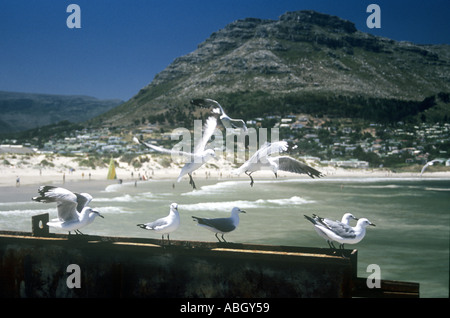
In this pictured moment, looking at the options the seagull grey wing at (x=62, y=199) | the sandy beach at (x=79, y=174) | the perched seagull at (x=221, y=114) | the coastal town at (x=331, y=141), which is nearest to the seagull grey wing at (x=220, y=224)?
the perched seagull at (x=221, y=114)

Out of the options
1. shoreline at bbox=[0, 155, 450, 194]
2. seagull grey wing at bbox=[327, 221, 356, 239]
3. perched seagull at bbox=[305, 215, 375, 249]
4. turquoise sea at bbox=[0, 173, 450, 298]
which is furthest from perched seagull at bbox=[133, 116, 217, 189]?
shoreline at bbox=[0, 155, 450, 194]

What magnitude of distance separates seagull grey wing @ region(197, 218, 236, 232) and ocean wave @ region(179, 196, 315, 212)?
20.2 meters

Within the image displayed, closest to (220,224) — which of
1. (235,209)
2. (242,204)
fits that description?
(235,209)

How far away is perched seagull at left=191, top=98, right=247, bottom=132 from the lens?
5.86m

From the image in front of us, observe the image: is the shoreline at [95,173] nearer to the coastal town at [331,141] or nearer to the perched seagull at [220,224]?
the coastal town at [331,141]

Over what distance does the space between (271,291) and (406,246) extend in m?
14.7

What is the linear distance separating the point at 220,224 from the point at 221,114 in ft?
4.86

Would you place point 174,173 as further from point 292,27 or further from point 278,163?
point 292,27

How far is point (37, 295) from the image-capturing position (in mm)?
6602

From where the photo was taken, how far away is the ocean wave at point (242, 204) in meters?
27.6

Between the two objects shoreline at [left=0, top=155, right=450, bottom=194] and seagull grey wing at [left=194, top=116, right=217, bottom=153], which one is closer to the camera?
seagull grey wing at [left=194, top=116, right=217, bottom=153]

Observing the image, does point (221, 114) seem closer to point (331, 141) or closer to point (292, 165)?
point (292, 165)

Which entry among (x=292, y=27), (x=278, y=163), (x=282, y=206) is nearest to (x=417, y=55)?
(x=292, y=27)

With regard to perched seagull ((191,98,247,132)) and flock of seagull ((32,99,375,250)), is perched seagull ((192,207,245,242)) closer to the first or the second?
flock of seagull ((32,99,375,250))
